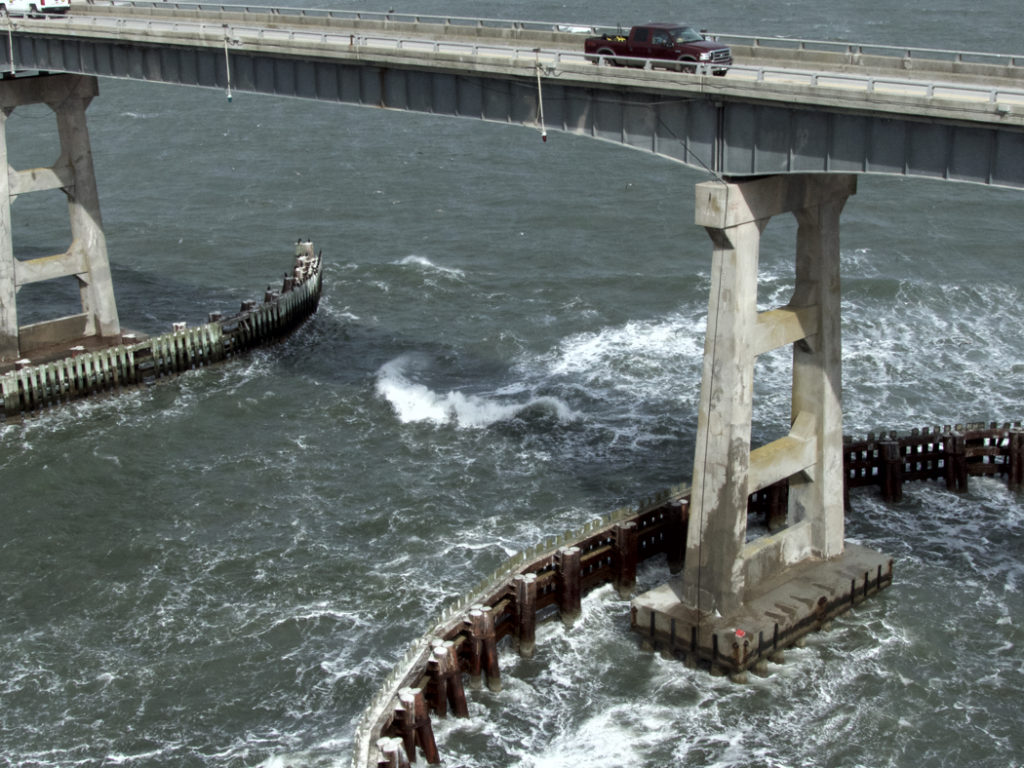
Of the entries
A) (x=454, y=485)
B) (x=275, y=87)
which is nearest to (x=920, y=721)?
(x=454, y=485)

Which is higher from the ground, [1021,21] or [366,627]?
[1021,21]

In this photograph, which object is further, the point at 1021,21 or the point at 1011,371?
the point at 1021,21

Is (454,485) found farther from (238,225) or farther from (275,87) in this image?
(238,225)

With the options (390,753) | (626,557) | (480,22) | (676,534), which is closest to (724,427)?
(626,557)

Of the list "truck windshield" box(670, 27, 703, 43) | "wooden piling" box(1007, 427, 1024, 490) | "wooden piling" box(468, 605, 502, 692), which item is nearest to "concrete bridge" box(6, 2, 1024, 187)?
"truck windshield" box(670, 27, 703, 43)

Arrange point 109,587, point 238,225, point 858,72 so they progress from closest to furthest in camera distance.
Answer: point 858,72 < point 109,587 < point 238,225

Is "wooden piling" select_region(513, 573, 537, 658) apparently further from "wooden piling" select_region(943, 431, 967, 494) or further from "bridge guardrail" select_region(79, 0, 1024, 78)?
"wooden piling" select_region(943, 431, 967, 494)

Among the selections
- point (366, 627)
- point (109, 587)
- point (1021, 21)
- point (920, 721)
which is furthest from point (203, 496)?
point (1021, 21)

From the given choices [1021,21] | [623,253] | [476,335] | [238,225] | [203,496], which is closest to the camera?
[203,496]
